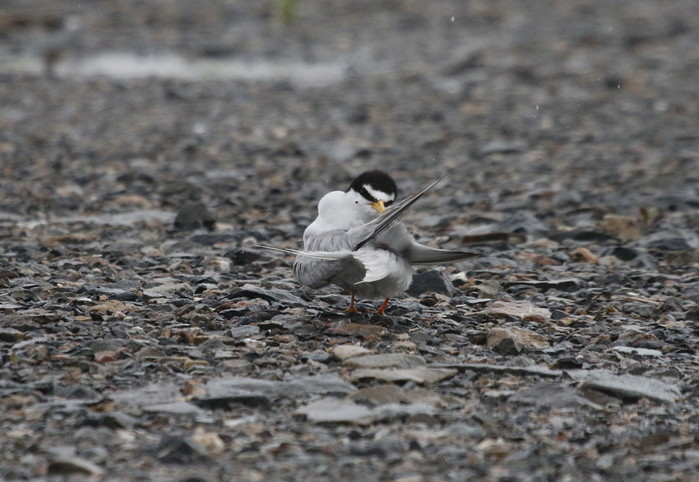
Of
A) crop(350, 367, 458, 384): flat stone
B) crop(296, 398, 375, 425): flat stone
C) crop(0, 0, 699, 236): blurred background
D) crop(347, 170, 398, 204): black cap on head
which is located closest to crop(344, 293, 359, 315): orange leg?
crop(347, 170, 398, 204): black cap on head

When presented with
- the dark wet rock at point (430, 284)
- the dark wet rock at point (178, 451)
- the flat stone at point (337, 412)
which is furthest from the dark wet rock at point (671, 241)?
the dark wet rock at point (178, 451)

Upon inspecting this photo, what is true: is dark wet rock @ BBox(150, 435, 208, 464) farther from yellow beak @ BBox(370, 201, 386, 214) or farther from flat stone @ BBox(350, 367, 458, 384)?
yellow beak @ BBox(370, 201, 386, 214)

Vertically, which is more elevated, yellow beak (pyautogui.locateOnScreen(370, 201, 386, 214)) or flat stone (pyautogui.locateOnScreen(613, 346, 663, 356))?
yellow beak (pyautogui.locateOnScreen(370, 201, 386, 214))

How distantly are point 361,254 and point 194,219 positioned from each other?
2842 mm

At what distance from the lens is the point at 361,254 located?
4.51 metres

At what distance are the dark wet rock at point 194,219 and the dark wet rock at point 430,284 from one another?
212cm

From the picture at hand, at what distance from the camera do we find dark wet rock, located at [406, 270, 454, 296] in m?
5.39

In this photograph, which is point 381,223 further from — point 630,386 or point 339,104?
point 339,104

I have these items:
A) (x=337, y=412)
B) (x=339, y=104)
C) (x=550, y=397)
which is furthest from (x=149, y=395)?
(x=339, y=104)

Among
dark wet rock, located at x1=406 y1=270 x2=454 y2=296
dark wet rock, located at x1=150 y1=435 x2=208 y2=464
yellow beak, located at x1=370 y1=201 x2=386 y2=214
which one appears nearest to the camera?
dark wet rock, located at x1=150 y1=435 x2=208 y2=464

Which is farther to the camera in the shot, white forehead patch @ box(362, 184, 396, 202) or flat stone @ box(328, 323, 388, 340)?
white forehead patch @ box(362, 184, 396, 202)

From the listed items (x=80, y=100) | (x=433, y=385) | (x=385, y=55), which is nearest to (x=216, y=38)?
(x=385, y=55)

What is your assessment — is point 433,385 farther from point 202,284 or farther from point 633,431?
point 202,284

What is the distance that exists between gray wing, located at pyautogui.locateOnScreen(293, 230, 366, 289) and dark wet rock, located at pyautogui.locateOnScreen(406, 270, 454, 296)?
775 millimetres
